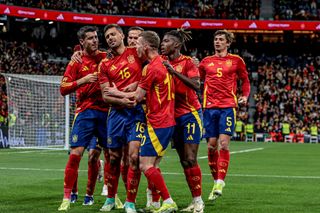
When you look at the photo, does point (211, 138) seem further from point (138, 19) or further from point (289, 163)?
point (138, 19)

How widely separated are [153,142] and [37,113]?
57.8 ft

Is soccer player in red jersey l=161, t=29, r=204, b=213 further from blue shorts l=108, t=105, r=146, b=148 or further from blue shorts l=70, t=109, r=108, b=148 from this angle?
blue shorts l=70, t=109, r=108, b=148

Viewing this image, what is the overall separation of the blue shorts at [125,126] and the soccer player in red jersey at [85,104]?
63 centimetres

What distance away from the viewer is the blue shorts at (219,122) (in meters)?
11.5

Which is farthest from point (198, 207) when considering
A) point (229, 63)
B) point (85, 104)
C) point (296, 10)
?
point (296, 10)

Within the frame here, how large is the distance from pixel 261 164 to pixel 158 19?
29.8 meters

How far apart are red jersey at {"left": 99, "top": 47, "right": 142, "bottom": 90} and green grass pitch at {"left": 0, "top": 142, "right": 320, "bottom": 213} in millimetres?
1846

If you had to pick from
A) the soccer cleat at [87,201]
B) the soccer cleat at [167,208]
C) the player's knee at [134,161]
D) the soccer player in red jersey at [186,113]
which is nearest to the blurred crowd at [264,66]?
the soccer cleat at [87,201]

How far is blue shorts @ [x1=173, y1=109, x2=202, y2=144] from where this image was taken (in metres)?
9.22

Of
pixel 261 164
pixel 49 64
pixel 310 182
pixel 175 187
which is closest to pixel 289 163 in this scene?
pixel 261 164

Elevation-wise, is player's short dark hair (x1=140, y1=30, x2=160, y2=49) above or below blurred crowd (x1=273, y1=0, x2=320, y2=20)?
below

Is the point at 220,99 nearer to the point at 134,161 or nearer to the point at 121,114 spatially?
the point at 121,114

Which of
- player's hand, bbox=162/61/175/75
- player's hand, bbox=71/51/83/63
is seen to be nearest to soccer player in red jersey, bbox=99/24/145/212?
player's hand, bbox=162/61/175/75

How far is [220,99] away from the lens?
11.7 metres
